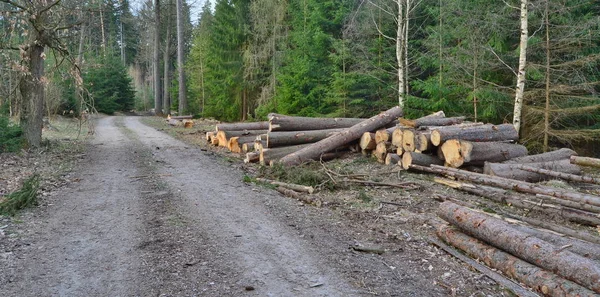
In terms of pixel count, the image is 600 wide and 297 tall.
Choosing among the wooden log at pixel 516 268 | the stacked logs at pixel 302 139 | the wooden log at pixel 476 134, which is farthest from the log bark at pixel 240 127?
the wooden log at pixel 516 268

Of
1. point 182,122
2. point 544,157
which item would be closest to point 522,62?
point 544,157

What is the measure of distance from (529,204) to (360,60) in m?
13.5

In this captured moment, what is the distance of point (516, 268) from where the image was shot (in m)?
4.31

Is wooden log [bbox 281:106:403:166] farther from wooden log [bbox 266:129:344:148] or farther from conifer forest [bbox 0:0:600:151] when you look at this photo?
conifer forest [bbox 0:0:600:151]

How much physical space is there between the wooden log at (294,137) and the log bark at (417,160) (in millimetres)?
2719

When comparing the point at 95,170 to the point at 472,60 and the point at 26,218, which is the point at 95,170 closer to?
the point at 26,218

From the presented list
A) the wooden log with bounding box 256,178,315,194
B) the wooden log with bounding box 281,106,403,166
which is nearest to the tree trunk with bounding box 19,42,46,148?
the wooden log with bounding box 281,106,403,166

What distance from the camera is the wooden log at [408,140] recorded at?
33.5ft

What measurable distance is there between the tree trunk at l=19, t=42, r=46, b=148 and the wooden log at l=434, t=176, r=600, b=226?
11.4 m

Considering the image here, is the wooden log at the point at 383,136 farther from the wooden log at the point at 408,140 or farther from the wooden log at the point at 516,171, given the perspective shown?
the wooden log at the point at 516,171

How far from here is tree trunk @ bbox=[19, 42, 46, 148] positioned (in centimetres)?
1099

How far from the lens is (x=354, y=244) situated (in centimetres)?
531

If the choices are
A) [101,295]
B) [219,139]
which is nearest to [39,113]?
[219,139]

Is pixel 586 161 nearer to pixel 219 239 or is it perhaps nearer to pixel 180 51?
pixel 219 239
